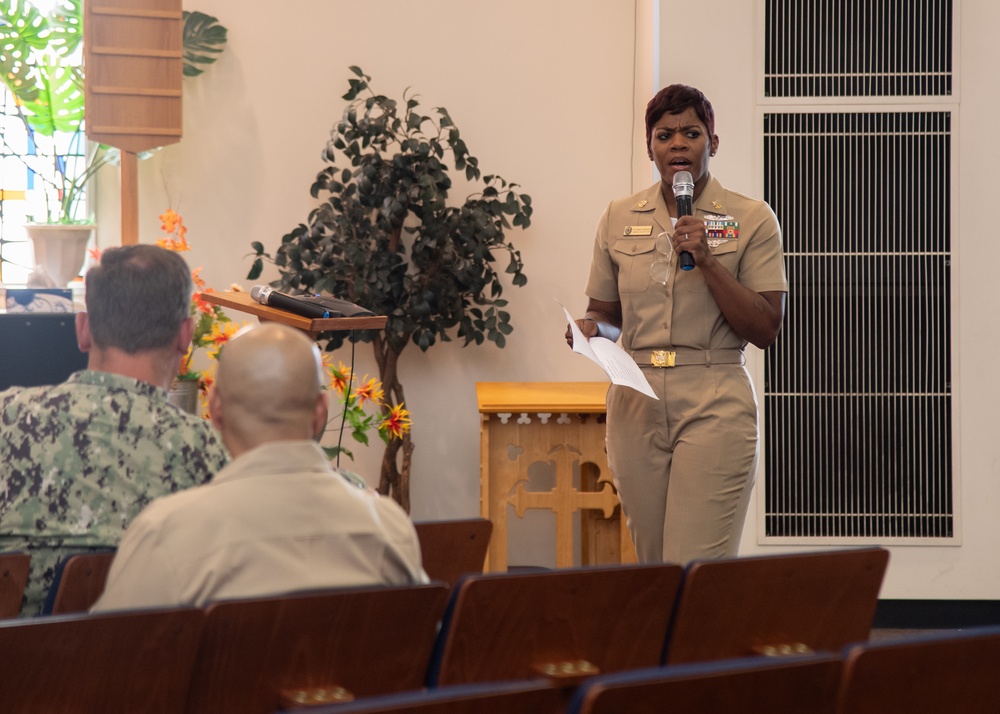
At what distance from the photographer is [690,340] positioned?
2.79 metres

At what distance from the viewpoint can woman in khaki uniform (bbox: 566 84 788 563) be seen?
2717 mm

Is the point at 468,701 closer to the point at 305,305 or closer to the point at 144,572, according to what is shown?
the point at 144,572

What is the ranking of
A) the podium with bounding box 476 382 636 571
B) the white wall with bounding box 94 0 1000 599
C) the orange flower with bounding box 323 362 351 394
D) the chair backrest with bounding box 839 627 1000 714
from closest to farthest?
1. the chair backrest with bounding box 839 627 1000 714
2. the orange flower with bounding box 323 362 351 394
3. the podium with bounding box 476 382 636 571
4. the white wall with bounding box 94 0 1000 599

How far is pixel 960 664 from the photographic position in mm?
1316

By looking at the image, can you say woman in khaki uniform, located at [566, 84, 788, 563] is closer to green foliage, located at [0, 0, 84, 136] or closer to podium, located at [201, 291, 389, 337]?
podium, located at [201, 291, 389, 337]

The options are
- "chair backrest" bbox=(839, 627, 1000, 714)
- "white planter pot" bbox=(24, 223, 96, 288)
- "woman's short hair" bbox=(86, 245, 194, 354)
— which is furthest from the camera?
"white planter pot" bbox=(24, 223, 96, 288)

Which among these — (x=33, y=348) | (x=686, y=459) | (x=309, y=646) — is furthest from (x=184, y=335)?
(x=686, y=459)

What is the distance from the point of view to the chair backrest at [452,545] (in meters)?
2.08

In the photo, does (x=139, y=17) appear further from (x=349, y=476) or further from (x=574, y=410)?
(x=349, y=476)

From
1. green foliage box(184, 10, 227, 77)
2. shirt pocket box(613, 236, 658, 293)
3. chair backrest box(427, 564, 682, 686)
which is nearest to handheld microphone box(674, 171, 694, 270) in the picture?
shirt pocket box(613, 236, 658, 293)

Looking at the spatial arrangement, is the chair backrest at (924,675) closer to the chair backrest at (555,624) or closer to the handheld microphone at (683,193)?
the chair backrest at (555,624)

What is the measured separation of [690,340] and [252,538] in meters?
1.54

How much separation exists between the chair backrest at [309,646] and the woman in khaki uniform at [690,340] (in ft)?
4.20

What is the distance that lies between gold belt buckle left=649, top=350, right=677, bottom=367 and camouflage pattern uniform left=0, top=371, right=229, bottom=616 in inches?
51.3
